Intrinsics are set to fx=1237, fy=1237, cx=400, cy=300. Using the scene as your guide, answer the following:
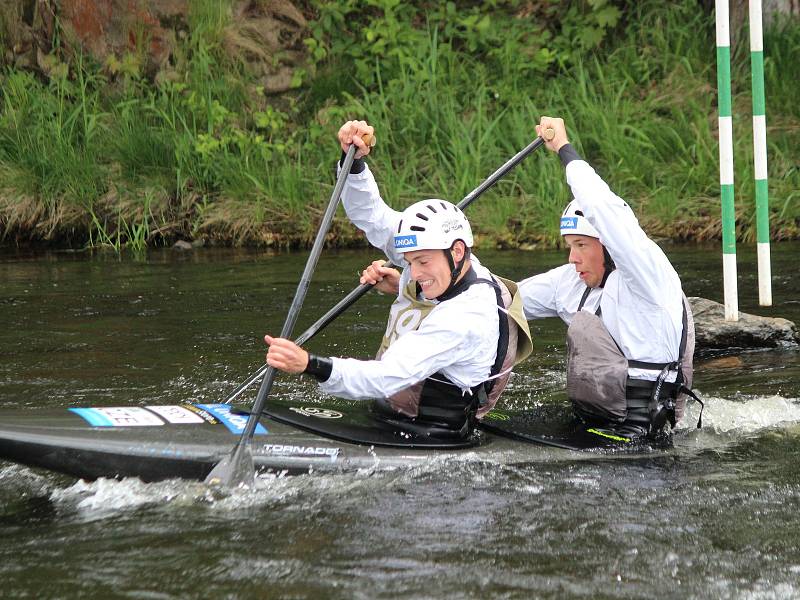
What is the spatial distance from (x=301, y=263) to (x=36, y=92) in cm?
392

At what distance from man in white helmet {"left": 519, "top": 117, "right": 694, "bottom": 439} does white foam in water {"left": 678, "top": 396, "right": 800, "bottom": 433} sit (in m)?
0.48

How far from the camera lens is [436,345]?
4.86 meters

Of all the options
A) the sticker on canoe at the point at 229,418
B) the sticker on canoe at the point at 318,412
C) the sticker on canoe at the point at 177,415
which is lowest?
the sticker on canoe at the point at 318,412

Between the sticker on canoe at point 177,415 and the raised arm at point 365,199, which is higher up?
the raised arm at point 365,199

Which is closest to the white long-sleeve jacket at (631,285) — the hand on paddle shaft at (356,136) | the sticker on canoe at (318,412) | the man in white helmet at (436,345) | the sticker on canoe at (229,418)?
the man in white helmet at (436,345)

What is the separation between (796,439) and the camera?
18.5 feet

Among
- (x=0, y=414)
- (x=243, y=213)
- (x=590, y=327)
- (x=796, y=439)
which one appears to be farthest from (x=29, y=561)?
(x=243, y=213)

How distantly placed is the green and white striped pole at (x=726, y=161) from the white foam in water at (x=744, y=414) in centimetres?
126

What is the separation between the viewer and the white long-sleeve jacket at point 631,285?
4938mm

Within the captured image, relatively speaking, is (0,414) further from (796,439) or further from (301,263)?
(301,263)

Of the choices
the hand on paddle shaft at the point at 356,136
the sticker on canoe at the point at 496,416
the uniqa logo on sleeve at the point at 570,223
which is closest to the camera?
the uniqa logo on sleeve at the point at 570,223

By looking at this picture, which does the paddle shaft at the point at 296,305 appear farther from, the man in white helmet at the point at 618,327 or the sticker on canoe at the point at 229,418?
the man in white helmet at the point at 618,327

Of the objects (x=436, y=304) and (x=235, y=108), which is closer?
(x=436, y=304)

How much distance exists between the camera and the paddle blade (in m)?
4.73
